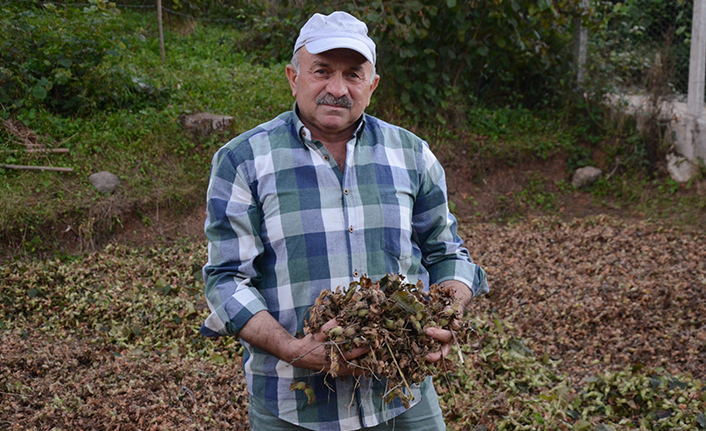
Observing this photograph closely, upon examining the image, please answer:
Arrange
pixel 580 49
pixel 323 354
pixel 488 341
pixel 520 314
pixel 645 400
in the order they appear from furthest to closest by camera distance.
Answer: pixel 580 49 < pixel 520 314 < pixel 488 341 < pixel 645 400 < pixel 323 354

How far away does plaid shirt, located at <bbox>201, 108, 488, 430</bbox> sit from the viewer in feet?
5.86

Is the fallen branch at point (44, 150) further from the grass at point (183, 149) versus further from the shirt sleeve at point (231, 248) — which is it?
the shirt sleeve at point (231, 248)

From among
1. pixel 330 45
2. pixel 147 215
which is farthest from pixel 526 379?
pixel 147 215

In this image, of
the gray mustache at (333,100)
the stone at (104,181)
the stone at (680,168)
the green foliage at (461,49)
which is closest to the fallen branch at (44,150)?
the stone at (104,181)

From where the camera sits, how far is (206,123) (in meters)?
6.82

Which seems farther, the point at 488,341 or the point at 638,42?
the point at 638,42

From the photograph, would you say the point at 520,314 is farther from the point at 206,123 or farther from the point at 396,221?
the point at 206,123

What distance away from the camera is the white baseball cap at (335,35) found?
1824 mm

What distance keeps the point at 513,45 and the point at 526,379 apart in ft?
16.4

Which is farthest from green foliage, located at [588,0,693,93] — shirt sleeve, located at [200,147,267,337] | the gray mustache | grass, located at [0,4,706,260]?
shirt sleeve, located at [200,147,267,337]

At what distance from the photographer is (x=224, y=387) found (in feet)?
12.1

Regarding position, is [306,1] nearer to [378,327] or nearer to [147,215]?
[147,215]

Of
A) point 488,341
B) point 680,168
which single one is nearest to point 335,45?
point 488,341

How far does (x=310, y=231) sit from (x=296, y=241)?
0.05 m
